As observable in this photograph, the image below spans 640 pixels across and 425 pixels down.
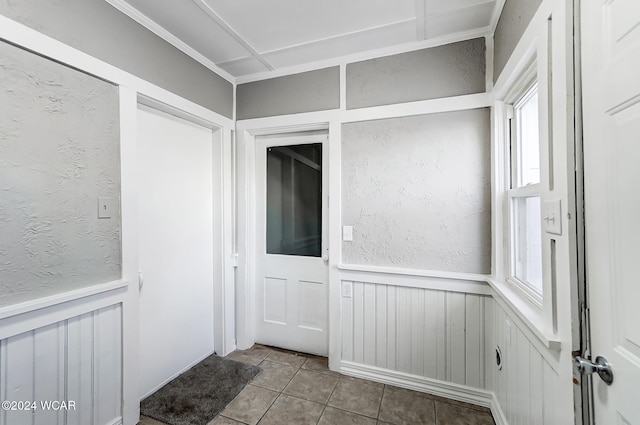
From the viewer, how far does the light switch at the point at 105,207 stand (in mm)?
1494

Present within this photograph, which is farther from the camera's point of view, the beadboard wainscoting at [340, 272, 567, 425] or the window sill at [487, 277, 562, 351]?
the beadboard wainscoting at [340, 272, 567, 425]

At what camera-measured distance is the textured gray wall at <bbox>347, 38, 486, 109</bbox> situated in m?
1.87

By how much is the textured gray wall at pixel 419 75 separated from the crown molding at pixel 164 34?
3.74 feet

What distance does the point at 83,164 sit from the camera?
4.67 ft

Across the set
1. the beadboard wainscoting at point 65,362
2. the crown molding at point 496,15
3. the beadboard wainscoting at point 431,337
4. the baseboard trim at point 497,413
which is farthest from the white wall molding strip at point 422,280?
the crown molding at point 496,15

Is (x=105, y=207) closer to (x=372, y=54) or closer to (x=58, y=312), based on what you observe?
(x=58, y=312)

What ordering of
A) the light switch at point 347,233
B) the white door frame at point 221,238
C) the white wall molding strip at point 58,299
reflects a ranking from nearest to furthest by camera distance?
the white wall molding strip at point 58,299 < the light switch at point 347,233 < the white door frame at point 221,238

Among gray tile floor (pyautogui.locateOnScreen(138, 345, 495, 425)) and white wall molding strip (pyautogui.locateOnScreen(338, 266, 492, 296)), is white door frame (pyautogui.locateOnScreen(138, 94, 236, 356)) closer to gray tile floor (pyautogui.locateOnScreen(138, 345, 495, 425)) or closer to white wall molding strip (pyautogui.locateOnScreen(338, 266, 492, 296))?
gray tile floor (pyautogui.locateOnScreen(138, 345, 495, 425))

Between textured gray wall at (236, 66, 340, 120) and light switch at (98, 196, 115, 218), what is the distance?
1.37 metres

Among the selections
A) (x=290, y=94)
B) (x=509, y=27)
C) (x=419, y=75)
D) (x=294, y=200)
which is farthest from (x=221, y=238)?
(x=509, y=27)

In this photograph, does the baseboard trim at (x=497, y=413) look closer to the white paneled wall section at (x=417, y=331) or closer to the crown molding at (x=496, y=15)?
the white paneled wall section at (x=417, y=331)

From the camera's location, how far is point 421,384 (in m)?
1.98

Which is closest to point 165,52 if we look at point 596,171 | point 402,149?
point 402,149

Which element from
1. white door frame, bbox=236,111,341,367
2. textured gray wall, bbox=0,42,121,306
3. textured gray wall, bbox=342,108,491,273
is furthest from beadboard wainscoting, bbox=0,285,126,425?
textured gray wall, bbox=342,108,491,273
